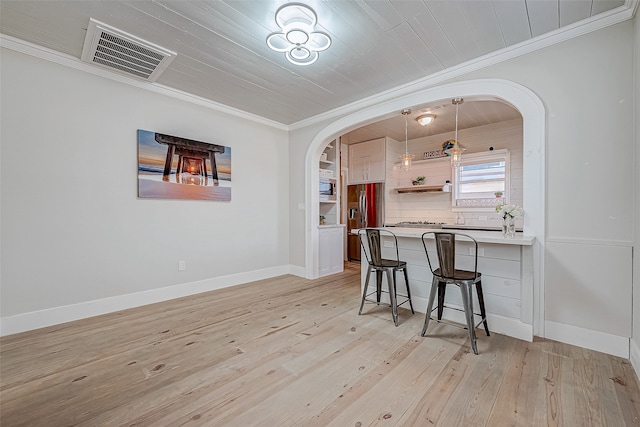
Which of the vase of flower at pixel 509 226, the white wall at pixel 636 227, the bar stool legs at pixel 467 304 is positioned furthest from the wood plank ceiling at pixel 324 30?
the bar stool legs at pixel 467 304

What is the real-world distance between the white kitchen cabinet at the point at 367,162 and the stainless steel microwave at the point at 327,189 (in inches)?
48.5

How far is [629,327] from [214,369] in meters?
3.26

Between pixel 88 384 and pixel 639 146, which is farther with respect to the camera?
pixel 639 146

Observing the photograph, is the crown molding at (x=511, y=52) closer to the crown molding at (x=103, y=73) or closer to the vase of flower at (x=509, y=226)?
the vase of flower at (x=509, y=226)

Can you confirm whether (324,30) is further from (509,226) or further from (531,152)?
(509,226)

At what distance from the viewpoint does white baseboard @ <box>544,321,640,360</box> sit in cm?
221

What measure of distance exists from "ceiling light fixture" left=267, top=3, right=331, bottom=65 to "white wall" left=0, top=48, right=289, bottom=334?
205 cm

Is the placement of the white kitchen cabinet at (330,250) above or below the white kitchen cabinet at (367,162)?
below

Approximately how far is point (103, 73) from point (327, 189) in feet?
11.8

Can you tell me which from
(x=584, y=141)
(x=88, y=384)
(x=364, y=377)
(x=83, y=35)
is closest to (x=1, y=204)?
(x=83, y=35)

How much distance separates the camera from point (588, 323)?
92.4 inches

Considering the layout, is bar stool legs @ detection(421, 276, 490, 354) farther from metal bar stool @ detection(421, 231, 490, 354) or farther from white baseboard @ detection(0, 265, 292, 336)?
white baseboard @ detection(0, 265, 292, 336)

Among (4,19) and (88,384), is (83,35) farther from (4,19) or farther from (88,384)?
(88,384)

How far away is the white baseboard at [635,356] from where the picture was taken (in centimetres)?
194
